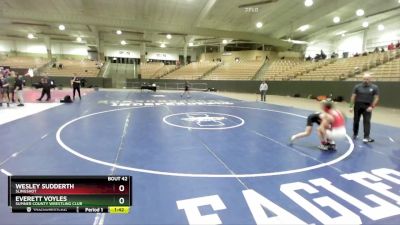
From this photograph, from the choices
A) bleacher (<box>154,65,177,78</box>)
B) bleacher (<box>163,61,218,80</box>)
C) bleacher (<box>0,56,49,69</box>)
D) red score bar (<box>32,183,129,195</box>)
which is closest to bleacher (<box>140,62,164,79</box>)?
bleacher (<box>154,65,177,78</box>)

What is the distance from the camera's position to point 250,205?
12.2 feet

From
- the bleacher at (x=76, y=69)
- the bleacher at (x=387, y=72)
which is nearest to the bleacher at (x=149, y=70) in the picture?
the bleacher at (x=76, y=69)

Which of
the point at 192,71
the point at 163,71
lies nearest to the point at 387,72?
the point at 192,71

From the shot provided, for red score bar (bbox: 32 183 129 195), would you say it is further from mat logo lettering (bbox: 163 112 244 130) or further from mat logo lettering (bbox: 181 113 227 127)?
mat logo lettering (bbox: 181 113 227 127)

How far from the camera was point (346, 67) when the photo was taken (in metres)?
24.4

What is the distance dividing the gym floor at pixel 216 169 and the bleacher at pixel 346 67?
50.7 ft

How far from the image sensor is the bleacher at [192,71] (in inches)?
1490

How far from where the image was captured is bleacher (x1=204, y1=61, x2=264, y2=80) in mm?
35188

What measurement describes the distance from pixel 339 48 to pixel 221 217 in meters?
48.0

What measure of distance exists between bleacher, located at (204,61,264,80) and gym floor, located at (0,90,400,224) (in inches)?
1037

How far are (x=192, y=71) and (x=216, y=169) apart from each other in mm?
35095

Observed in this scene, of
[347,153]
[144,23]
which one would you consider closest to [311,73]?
[144,23]

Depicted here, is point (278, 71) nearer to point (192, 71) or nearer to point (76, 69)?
point (192, 71)

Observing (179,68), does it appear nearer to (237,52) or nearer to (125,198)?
(237,52)
